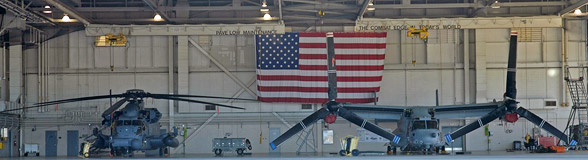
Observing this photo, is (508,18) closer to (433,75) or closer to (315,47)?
(433,75)

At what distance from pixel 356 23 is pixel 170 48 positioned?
11.6 meters

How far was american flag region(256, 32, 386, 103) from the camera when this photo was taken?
47.3 metres

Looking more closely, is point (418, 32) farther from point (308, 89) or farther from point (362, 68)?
point (308, 89)

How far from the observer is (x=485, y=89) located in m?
48.2

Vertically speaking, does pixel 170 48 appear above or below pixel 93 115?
above

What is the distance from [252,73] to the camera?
4878cm

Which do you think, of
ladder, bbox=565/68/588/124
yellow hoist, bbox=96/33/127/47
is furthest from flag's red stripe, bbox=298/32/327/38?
ladder, bbox=565/68/588/124

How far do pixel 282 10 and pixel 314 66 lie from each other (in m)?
4.01

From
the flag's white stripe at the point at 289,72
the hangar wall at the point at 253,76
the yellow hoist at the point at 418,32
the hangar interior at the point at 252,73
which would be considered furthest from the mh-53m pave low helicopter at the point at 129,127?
the yellow hoist at the point at 418,32

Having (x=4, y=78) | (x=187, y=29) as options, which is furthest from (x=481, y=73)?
(x=4, y=78)

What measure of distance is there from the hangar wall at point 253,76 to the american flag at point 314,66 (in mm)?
1394

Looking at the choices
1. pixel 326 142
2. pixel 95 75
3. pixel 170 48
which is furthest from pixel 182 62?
pixel 326 142

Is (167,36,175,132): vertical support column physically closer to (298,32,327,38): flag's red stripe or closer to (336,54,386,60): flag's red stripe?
(298,32,327,38): flag's red stripe

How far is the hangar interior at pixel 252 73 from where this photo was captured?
48.2m
